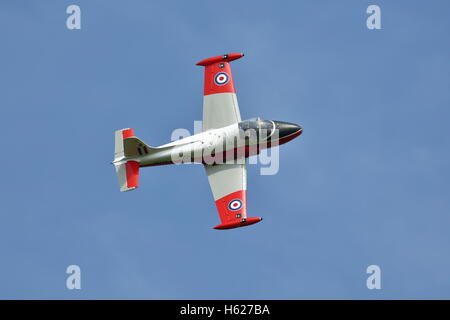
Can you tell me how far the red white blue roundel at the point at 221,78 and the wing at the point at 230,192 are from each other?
602 cm

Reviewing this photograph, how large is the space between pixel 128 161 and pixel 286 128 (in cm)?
1056

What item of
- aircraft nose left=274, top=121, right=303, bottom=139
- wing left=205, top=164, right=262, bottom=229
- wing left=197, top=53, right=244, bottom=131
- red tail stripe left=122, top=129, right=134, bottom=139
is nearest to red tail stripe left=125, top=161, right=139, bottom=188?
red tail stripe left=122, top=129, right=134, bottom=139

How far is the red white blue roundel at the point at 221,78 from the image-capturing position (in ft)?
186

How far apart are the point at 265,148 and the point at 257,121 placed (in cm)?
191

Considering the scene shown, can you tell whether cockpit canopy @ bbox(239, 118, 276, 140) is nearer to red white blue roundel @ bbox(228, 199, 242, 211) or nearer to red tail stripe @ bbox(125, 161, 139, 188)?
red white blue roundel @ bbox(228, 199, 242, 211)

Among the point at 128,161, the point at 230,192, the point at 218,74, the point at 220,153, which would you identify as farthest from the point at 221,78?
the point at 128,161

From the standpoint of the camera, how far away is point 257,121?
178 feet

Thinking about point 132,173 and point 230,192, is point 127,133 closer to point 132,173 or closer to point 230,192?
point 132,173

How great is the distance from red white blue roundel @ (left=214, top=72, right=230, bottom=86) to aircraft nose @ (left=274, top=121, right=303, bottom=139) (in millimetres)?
4834

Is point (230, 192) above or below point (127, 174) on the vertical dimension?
below

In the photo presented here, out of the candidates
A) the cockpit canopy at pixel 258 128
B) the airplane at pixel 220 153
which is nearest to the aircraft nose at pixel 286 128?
the airplane at pixel 220 153

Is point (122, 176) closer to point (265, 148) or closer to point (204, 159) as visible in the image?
point (204, 159)

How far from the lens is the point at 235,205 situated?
175 ft
